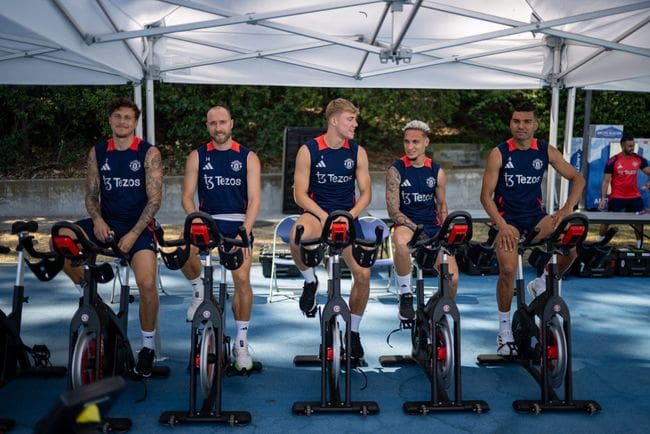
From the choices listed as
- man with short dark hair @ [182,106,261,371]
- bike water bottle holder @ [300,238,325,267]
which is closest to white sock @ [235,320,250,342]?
man with short dark hair @ [182,106,261,371]

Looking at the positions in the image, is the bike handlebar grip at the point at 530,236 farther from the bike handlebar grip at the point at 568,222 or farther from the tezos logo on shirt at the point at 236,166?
the tezos logo on shirt at the point at 236,166

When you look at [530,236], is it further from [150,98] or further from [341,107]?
[150,98]

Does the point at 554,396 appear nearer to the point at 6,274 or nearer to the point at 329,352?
the point at 329,352

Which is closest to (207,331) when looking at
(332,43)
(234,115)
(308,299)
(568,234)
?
(308,299)

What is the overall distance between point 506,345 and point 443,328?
107 centimetres

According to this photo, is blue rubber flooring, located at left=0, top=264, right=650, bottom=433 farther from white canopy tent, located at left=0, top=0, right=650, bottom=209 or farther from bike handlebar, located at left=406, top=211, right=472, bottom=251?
white canopy tent, located at left=0, top=0, right=650, bottom=209

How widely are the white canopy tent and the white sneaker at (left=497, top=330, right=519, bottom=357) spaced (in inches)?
85.9

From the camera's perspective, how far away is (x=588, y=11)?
493 centimetres

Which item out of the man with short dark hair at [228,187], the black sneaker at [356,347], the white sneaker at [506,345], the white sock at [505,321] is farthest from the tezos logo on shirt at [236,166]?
the white sneaker at [506,345]

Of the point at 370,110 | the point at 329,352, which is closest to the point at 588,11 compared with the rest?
the point at 329,352

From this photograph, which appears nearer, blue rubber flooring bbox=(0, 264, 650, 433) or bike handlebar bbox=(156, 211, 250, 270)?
bike handlebar bbox=(156, 211, 250, 270)

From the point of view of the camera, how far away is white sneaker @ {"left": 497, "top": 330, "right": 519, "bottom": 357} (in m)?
4.89

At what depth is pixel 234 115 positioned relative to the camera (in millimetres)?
15117

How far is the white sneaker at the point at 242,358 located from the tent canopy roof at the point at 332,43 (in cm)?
216
